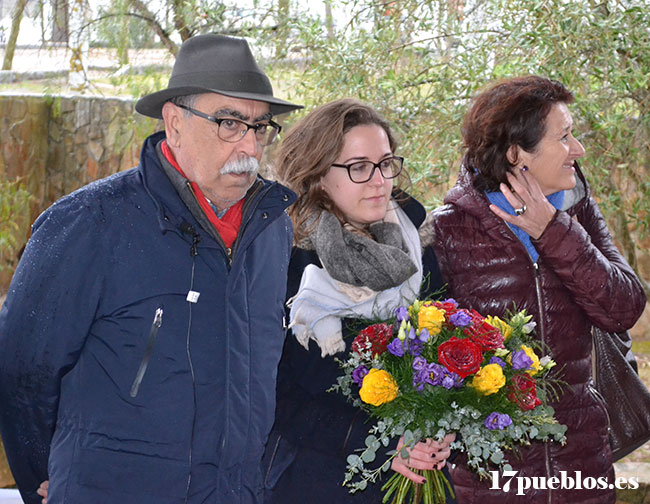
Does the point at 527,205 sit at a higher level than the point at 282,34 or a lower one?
lower

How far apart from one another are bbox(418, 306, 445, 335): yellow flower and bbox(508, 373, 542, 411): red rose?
251mm

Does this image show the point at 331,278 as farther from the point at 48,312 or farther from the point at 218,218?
the point at 48,312

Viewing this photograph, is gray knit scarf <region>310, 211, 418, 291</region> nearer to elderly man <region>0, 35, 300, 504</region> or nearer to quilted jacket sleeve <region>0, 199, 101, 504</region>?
elderly man <region>0, 35, 300, 504</region>

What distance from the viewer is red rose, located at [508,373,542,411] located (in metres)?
2.30

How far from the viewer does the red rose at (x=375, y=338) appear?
2387mm

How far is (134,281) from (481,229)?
4.78 ft

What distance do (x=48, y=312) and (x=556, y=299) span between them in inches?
69.6

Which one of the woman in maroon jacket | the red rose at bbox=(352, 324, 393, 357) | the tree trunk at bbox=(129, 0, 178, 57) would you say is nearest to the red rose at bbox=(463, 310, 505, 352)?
the red rose at bbox=(352, 324, 393, 357)

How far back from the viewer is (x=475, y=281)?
118 inches

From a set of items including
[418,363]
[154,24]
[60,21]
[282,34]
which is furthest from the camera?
[60,21]

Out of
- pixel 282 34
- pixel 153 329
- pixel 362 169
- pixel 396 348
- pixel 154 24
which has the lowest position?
pixel 396 348

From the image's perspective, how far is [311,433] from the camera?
263cm

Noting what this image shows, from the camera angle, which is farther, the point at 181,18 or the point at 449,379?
the point at 181,18

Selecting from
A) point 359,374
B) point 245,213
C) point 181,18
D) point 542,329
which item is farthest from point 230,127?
point 181,18
